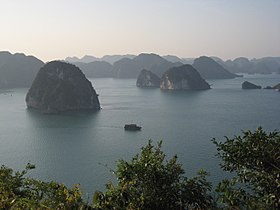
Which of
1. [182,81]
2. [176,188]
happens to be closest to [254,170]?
[176,188]

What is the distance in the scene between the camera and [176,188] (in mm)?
9125

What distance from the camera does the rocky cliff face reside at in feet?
306

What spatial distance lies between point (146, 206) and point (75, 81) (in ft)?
325

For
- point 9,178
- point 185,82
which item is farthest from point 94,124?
point 185,82

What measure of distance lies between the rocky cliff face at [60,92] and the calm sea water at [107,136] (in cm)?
694

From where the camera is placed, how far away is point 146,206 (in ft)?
27.9

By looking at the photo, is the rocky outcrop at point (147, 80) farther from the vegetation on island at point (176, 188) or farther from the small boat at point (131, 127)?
the vegetation on island at point (176, 188)

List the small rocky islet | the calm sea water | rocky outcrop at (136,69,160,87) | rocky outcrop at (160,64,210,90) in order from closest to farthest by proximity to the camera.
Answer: the calm sea water → rocky outcrop at (160,64,210,90) → the small rocky islet → rocky outcrop at (136,69,160,87)

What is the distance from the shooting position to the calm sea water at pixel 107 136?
3746 centimetres

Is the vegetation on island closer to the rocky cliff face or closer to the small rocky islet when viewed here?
the rocky cliff face

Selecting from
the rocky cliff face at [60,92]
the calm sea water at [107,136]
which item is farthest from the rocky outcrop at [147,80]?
the calm sea water at [107,136]

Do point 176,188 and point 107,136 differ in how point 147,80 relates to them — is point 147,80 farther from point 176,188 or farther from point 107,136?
point 176,188

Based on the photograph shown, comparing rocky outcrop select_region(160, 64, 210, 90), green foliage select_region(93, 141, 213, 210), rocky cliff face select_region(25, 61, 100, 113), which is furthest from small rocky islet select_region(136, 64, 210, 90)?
green foliage select_region(93, 141, 213, 210)

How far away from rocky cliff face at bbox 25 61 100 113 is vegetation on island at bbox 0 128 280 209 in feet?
273
